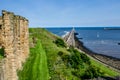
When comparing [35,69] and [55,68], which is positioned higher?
[35,69]

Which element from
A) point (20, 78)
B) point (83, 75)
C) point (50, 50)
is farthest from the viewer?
point (50, 50)

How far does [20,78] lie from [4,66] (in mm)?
5615

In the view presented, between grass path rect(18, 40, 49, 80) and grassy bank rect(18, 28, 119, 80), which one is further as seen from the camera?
Result: grassy bank rect(18, 28, 119, 80)

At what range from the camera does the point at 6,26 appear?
26.1 meters

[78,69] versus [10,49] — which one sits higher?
[10,49]

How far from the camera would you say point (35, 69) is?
33.0 m

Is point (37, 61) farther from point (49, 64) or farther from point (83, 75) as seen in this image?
point (83, 75)

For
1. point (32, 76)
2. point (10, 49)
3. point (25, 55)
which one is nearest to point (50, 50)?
point (25, 55)

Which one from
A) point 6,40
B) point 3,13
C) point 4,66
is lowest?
point 4,66

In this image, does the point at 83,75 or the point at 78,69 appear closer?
the point at 83,75

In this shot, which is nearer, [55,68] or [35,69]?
[35,69]

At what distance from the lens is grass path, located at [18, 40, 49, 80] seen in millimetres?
30094

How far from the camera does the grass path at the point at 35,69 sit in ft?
98.7

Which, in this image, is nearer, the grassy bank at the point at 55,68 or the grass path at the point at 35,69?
the grass path at the point at 35,69
